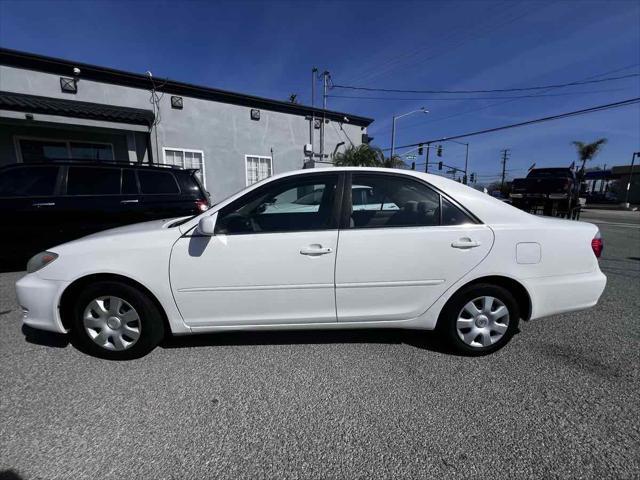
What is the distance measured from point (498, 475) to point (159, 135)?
1242 cm

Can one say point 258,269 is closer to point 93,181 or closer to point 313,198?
point 313,198

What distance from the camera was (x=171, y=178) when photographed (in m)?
5.27

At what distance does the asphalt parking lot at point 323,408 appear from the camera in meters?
1.57

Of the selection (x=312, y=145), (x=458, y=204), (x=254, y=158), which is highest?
(x=312, y=145)

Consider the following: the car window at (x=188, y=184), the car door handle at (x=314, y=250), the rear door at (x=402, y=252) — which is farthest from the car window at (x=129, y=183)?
the rear door at (x=402, y=252)

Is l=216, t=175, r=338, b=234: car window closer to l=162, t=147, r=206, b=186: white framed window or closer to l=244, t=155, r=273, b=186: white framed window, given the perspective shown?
l=162, t=147, r=206, b=186: white framed window

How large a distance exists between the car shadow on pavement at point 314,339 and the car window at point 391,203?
1150mm

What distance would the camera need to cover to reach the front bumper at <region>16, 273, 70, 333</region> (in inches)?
92.0

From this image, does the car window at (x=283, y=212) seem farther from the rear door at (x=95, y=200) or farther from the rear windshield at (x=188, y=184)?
the rear door at (x=95, y=200)

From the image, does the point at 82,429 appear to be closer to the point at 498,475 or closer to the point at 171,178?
the point at 498,475

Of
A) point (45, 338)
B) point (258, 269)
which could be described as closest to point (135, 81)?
point (45, 338)

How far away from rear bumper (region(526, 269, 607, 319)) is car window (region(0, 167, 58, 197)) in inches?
247

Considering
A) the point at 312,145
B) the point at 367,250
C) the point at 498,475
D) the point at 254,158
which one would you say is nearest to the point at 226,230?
the point at 367,250

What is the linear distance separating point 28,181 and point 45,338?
296 cm
